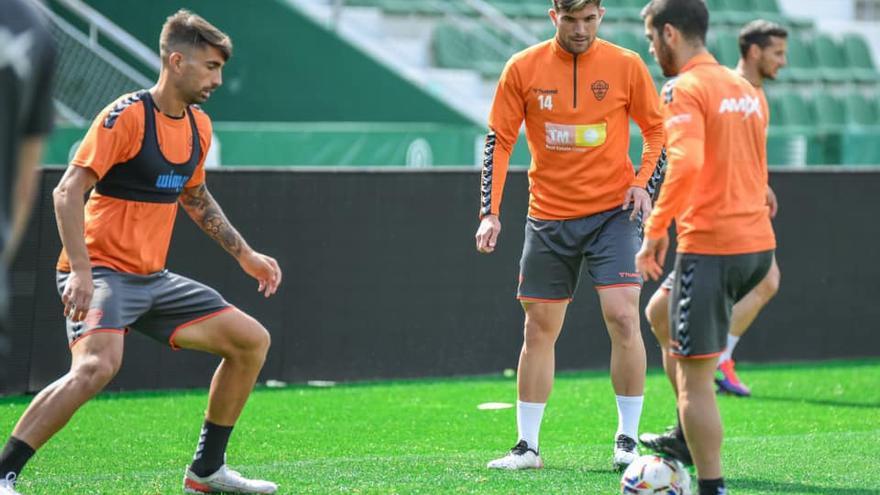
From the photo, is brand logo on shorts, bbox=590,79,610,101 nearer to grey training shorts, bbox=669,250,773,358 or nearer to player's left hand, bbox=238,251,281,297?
grey training shorts, bbox=669,250,773,358

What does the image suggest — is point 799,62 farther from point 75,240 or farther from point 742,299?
Answer: point 75,240

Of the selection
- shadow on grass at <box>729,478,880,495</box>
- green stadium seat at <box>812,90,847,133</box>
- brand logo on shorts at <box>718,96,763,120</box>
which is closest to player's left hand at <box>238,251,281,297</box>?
brand logo on shorts at <box>718,96,763,120</box>

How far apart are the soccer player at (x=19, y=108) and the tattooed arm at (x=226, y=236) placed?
275cm

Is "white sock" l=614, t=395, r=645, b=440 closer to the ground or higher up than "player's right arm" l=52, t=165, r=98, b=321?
closer to the ground

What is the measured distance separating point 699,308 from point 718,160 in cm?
56

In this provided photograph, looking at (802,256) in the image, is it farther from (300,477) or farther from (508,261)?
(300,477)

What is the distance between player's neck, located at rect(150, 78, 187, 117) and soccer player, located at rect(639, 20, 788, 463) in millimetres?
2142

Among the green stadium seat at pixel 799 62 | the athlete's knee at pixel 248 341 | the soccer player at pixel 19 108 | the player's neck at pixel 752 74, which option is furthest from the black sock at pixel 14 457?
the green stadium seat at pixel 799 62

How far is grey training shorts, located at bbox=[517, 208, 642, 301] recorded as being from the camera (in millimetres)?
6645

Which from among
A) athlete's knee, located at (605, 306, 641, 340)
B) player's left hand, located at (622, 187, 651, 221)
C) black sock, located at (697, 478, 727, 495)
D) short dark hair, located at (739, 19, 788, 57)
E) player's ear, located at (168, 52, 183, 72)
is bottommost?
black sock, located at (697, 478, 727, 495)

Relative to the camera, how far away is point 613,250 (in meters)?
6.64

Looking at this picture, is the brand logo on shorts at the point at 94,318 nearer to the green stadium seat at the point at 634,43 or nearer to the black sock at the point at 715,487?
the black sock at the point at 715,487

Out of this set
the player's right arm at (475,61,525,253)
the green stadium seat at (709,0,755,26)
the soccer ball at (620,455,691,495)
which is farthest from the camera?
the green stadium seat at (709,0,755,26)

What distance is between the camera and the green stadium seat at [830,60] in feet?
69.6
